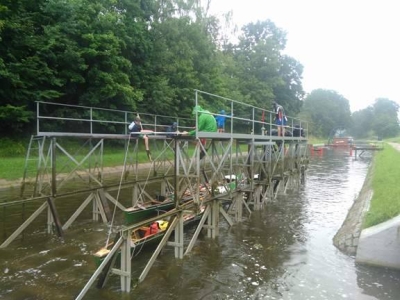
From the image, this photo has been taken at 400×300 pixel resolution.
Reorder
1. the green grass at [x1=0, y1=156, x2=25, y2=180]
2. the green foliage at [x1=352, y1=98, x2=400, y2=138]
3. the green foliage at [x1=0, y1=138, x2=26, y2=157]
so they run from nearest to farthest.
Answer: the green grass at [x1=0, y1=156, x2=25, y2=180]
the green foliage at [x1=0, y1=138, x2=26, y2=157]
the green foliage at [x1=352, y1=98, x2=400, y2=138]

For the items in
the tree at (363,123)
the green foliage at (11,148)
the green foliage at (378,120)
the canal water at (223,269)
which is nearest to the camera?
the canal water at (223,269)

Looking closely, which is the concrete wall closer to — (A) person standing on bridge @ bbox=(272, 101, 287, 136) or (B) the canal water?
(B) the canal water

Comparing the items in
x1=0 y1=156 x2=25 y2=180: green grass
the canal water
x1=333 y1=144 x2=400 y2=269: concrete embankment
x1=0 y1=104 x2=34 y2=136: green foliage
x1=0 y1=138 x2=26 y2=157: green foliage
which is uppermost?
x1=0 y1=104 x2=34 y2=136: green foliage

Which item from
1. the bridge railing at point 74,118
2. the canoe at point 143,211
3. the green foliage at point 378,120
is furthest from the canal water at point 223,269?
the green foliage at point 378,120

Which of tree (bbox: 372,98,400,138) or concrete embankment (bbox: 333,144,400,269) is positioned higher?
tree (bbox: 372,98,400,138)

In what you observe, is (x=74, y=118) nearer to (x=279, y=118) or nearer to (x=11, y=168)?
(x=11, y=168)

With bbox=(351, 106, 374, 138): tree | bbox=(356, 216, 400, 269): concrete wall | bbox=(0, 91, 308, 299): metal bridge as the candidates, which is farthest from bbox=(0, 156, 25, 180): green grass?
bbox=(351, 106, 374, 138): tree

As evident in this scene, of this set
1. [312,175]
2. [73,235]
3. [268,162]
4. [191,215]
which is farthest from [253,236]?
[312,175]

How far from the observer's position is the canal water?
805cm

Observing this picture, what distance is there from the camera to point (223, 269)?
31.4ft

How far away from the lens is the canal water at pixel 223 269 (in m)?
8.05

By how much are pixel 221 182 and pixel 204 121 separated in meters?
3.67

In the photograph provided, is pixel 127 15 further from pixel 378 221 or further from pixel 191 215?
pixel 378 221

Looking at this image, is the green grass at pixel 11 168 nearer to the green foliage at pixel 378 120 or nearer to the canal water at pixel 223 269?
the canal water at pixel 223 269
